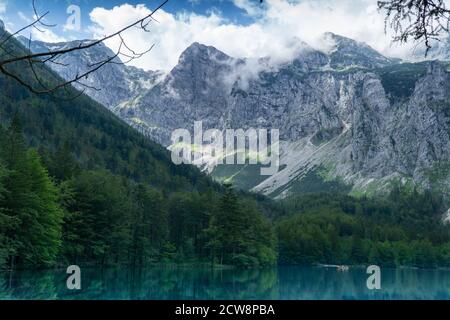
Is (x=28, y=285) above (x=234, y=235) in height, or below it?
below

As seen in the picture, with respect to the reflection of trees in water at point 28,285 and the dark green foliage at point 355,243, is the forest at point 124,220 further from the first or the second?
the reflection of trees in water at point 28,285

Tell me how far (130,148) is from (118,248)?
126 meters

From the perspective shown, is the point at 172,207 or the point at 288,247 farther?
the point at 288,247

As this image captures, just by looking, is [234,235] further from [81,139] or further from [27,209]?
[81,139]

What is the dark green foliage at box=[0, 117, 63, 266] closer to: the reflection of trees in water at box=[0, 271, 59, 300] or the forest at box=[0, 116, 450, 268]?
the forest at box=[0, 116, 450, 268]

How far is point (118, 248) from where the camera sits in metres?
75.6

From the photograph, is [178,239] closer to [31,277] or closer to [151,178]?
[31,277]

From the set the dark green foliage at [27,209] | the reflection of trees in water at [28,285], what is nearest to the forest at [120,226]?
the dark green foliage at [27,209]

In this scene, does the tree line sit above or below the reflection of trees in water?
above

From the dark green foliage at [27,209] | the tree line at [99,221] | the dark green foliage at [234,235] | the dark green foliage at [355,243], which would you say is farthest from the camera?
the dark green foliage at [355,243]

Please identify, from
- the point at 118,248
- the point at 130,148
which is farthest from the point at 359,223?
the point at 118,248
